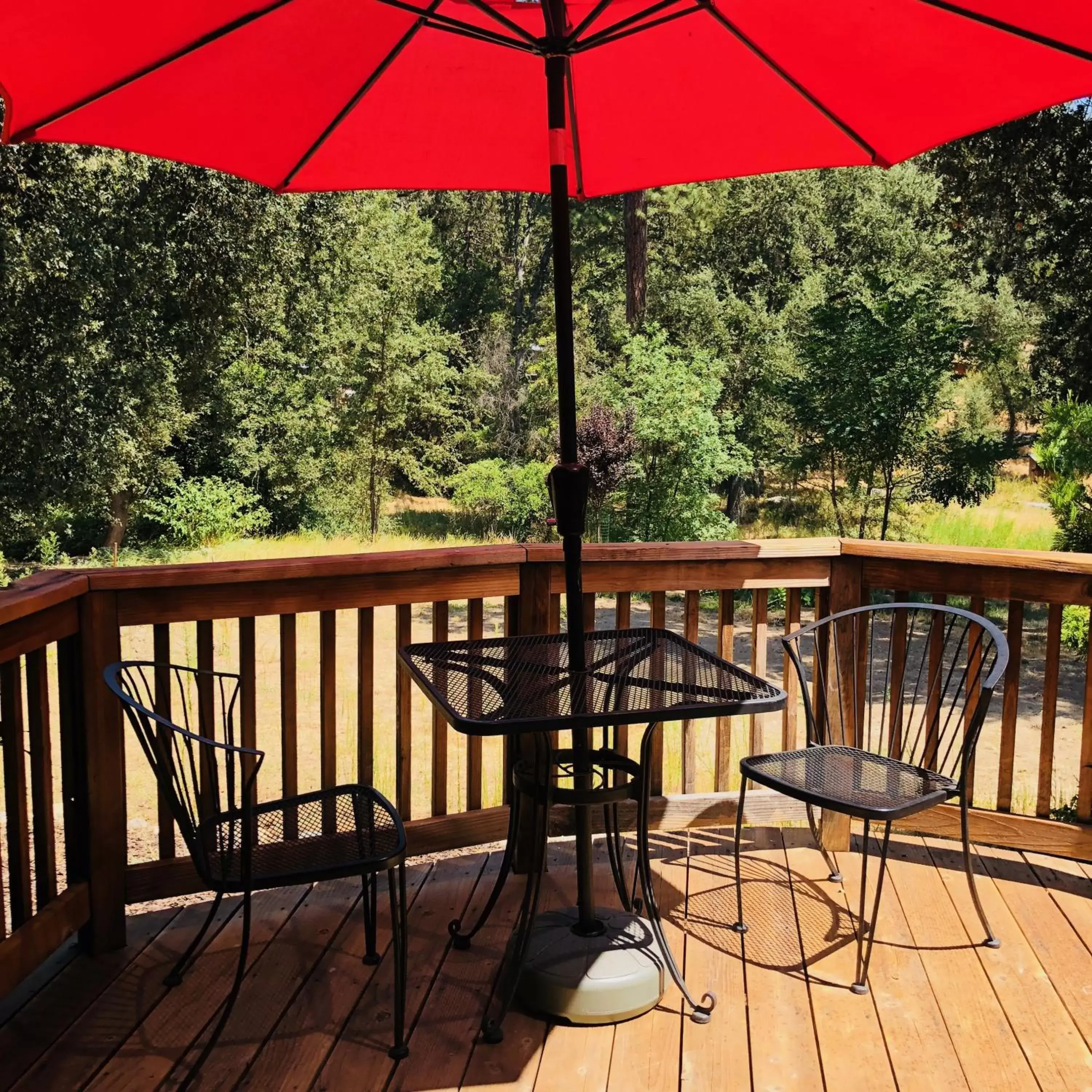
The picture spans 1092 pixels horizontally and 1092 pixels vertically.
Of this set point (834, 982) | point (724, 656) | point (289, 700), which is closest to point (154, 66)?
point (289, 700)

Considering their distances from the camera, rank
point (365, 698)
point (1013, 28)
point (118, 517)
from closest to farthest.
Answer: point (1013, 28) < point (365, 698) < point (118, 517)

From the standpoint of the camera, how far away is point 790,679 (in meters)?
3.45

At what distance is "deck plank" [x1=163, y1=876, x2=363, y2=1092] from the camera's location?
84.6 inches

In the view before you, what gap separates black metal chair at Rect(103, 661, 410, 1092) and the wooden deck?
0.28 feet

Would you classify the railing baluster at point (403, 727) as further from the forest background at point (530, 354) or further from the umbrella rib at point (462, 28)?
the forest background at point (530, 354)

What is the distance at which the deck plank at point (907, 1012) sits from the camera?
2.16m

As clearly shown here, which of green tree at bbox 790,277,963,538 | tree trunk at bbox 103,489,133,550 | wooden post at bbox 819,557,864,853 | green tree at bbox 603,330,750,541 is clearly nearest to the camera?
wooden post at bbox 819,557,864,853

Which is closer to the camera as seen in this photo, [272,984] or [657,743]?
[272,984]

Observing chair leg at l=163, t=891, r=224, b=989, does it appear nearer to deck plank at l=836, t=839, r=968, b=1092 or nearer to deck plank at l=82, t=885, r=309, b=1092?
deck plank at l=82, t=885, r=309, b=1092

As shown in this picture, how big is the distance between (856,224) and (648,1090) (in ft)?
60.2

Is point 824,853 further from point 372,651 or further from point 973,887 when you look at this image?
point 372,651

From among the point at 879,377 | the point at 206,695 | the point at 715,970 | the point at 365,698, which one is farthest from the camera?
the point at 879,377

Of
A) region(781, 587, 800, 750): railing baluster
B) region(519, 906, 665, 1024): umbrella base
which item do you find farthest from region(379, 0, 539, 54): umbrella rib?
region(519, 906, 665, 1024): umbrella base

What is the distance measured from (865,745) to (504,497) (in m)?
12.0
